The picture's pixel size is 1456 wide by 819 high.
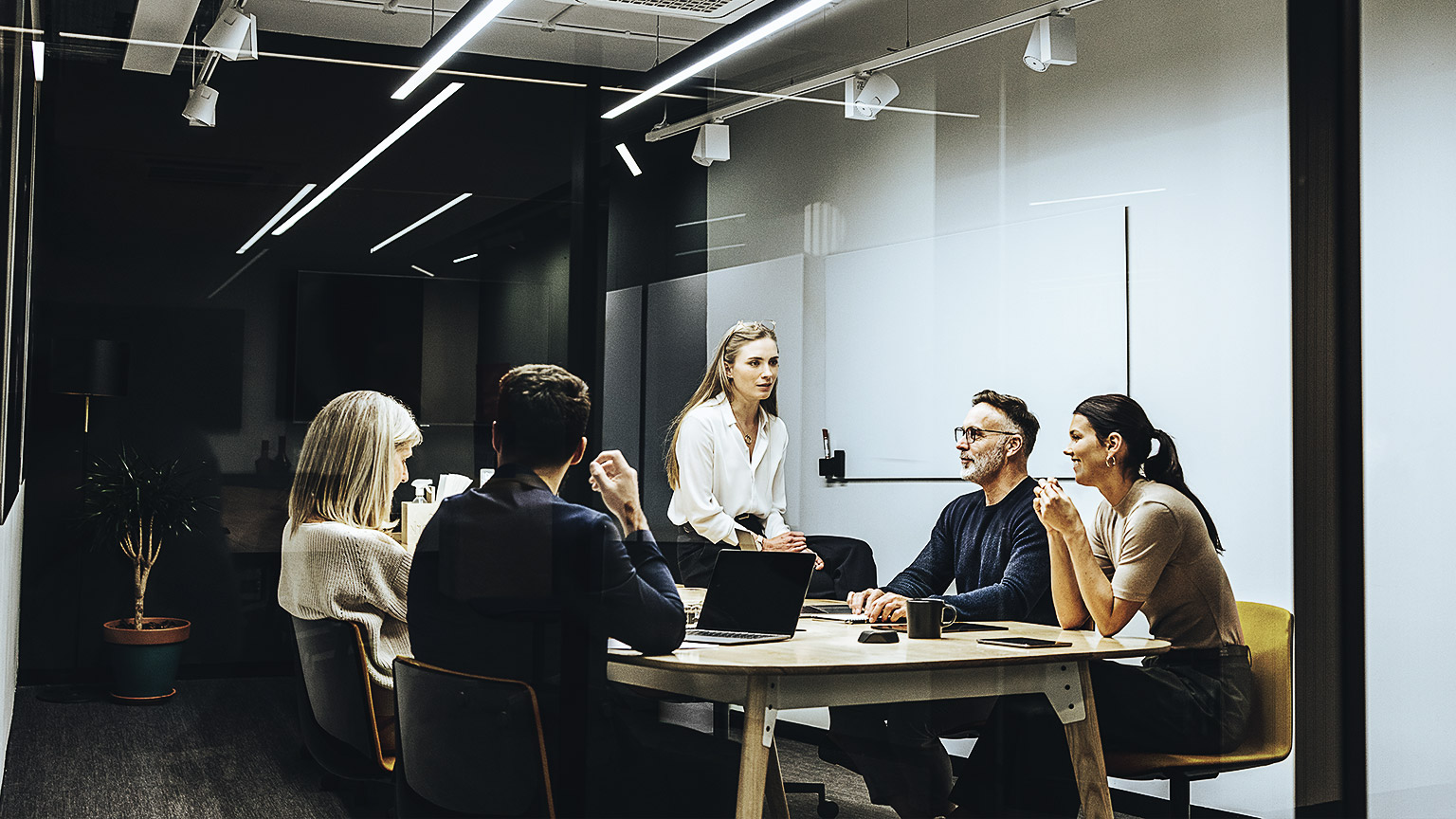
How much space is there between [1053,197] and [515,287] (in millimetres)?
1485

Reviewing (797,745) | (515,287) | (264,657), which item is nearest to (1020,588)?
(797,745)

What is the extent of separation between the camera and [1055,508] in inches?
122

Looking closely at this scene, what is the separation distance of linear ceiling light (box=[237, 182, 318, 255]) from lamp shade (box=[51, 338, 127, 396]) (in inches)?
12.5

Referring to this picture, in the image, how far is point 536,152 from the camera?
282 centimetres

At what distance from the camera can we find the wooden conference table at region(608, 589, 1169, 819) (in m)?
2.66

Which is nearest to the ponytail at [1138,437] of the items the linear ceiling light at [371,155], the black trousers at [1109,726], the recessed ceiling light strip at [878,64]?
the black trousers at [1109,726]

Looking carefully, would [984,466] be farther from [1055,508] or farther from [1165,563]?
[1165,563]

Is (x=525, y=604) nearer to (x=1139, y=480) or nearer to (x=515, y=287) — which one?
(x=515, y=287)

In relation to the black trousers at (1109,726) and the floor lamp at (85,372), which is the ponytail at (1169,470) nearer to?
the black trousers at (1109,726)

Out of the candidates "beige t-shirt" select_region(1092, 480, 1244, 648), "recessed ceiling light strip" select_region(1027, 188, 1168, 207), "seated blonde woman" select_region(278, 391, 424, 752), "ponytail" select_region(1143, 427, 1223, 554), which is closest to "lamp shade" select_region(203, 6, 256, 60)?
"seated blonde woman" select_region(278, 391, 424, 752)

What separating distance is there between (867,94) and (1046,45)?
0.53m

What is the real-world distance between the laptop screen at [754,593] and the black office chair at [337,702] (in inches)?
28.8

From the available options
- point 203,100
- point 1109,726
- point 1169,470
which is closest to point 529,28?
point 203,100

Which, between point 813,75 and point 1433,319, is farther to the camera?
point 1433,319
